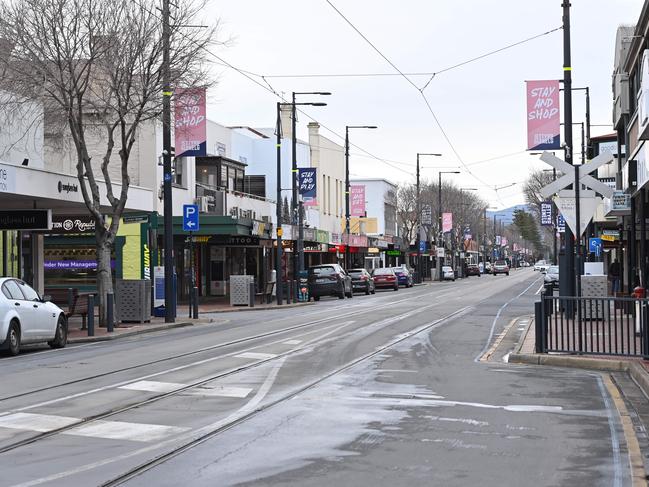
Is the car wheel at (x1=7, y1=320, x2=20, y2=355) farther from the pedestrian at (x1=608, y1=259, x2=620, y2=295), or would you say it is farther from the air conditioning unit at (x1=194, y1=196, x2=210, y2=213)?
the pedestrian at (x1=608, y1=259, x2=620, y2=295)

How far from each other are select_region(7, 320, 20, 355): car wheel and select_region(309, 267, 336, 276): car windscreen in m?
30.8

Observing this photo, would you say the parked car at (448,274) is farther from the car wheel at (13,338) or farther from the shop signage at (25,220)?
Answer: the car wheel at (13,338)

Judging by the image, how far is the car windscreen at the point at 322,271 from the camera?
164ft

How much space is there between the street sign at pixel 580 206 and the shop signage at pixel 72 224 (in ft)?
72.0

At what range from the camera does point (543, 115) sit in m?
26.0

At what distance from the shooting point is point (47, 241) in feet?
133

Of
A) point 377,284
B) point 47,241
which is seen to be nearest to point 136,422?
point 47,241

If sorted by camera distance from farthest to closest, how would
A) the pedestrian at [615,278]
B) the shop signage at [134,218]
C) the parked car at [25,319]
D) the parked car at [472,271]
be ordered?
the parked car at [472,271], the pedestrian at [615,278], the shop signage at [134,218], the parked car at [25,319]

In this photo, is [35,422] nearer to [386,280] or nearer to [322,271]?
[322,271]

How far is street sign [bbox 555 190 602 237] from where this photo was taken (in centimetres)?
1869

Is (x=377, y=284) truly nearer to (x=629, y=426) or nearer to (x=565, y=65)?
(x=565, y=65)

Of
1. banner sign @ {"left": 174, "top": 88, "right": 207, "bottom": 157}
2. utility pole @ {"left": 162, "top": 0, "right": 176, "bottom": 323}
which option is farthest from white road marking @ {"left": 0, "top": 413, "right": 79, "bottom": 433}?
banner sign @ {"left": 174, "top": 88, "right": 207, "bottom": 157}

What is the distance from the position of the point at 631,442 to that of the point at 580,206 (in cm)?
995

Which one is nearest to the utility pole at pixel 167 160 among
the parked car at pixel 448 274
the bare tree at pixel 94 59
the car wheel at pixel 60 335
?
the bare tree at pixel 94 59
